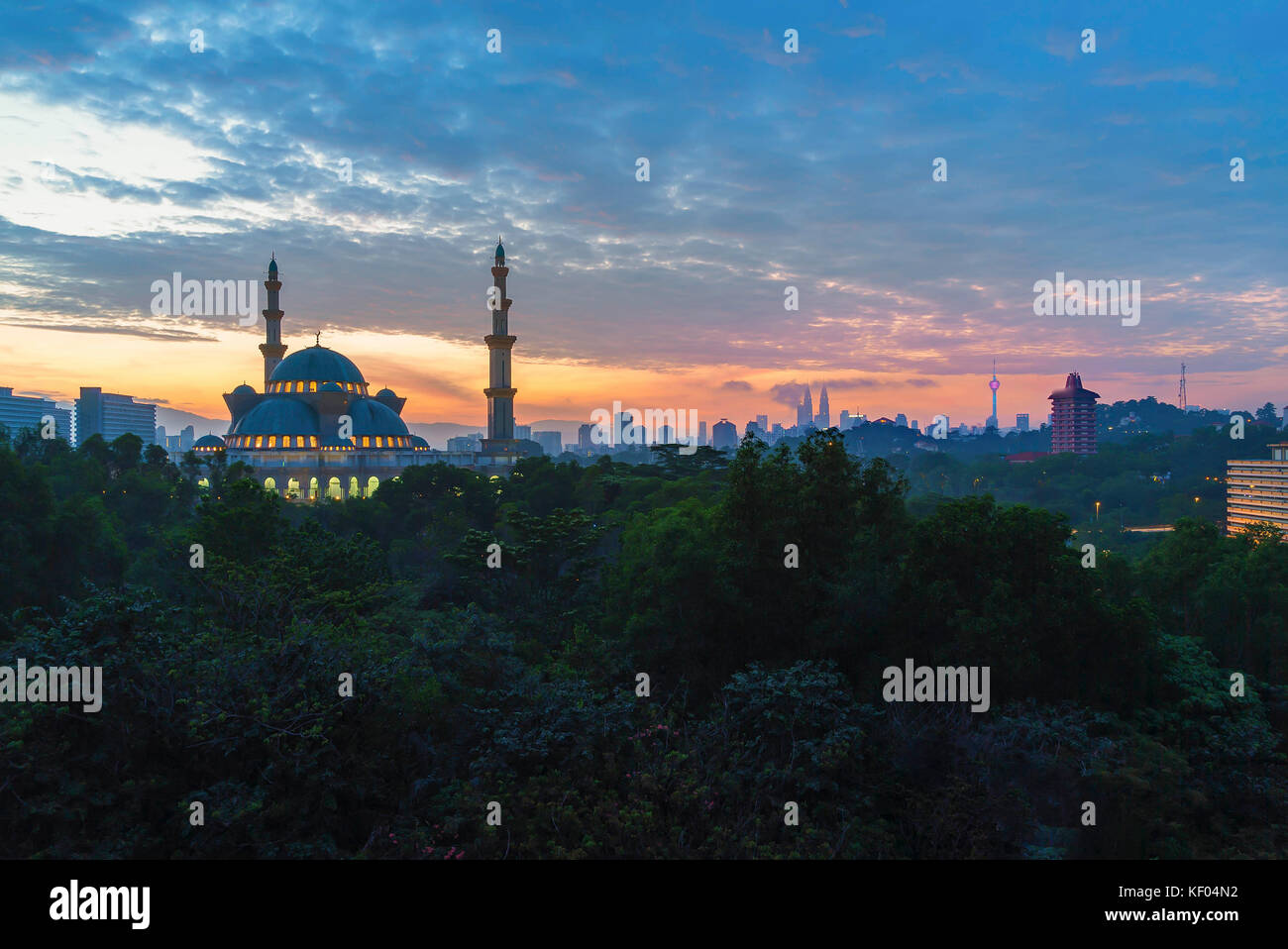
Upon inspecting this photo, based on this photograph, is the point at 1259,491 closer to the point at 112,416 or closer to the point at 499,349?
the point at 499,349

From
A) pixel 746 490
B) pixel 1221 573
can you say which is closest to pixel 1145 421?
pixel 1221 573

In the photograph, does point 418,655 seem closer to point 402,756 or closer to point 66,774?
point 402,756

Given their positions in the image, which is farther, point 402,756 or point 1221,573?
point 1221,573

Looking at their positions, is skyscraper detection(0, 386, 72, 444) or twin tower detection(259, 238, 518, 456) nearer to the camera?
twin tower detection(259, 238, 518, 456)

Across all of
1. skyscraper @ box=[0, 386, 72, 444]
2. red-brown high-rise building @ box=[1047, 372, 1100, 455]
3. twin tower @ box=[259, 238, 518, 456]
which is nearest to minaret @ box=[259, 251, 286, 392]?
twin tower @ box=[259, 238, 518, 456]

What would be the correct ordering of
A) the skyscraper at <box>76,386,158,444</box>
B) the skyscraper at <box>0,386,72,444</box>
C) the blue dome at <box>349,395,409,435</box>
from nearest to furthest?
1. the blue dome at <box>349,395,409,435</box>
2. the skyscraper at <box>0,386,72,444</box>
3. the skyscraper at <box>76,386,158,444</box>

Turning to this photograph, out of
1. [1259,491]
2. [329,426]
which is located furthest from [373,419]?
[1259,491]

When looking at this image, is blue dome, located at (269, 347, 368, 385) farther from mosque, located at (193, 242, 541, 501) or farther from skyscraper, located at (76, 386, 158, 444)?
skyscraper, located at (76, 386, 158, 444)
